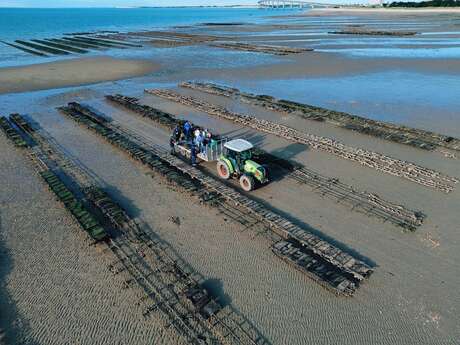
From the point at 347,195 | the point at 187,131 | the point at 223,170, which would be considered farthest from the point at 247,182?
the point at 187,131

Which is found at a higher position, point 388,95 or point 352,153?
point 352,153

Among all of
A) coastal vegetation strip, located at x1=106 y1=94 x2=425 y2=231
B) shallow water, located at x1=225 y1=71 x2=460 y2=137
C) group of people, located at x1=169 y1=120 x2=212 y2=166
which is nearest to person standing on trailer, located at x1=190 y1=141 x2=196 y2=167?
group of people, located at x1=169 y1=120 x2=212 y2=166

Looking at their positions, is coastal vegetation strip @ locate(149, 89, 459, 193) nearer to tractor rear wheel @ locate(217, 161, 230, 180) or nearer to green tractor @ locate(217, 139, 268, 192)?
green tractor @ locate(217, 139, 268, 192)

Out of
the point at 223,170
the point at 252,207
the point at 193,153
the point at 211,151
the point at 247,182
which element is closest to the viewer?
the point at 252,207

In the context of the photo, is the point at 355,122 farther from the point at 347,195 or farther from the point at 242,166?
the point at 242,166

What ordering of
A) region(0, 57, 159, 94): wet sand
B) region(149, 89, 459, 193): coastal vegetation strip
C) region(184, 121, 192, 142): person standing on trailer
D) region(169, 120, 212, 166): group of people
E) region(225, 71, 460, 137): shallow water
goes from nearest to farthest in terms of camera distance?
region(149, 89, 459, 193): coastal vegetation strip, region(169, 120, 212, 166): group of people, region(184, 121, 192, 142): person standing on trailer, region(225, 71, 460, 137): shallow water, region(0, 57, 159, 94): wet sand

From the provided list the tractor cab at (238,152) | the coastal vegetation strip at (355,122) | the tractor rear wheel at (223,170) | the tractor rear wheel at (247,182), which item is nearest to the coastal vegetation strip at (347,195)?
the tractor cab at (238,152)

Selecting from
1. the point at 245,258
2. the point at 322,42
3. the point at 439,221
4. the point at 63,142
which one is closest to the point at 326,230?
the point at 245,258

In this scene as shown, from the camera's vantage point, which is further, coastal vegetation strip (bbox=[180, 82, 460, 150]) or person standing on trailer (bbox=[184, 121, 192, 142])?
coastal vegetation strip (bbox=[180, 82, 460, 150])
